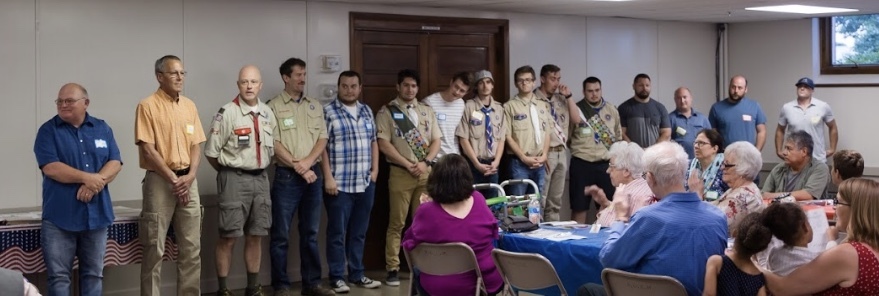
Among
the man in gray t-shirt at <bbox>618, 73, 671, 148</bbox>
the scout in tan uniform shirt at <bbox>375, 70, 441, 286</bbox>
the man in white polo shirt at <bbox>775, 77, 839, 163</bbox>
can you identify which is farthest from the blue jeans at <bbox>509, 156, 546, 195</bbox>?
the man in white polo shirt at <bbox>775, 77, 839, 163</bbox>

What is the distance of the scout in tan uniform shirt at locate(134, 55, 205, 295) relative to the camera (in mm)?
7129

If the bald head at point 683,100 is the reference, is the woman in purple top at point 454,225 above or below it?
below

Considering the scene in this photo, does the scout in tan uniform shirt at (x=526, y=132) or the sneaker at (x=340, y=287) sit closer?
the sneaker at (x=340, y=287)

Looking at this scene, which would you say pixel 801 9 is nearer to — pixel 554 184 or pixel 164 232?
pixel 554 184

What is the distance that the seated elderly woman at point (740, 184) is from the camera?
6.00m

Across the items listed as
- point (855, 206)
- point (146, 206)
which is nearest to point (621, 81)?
point (146, 206)

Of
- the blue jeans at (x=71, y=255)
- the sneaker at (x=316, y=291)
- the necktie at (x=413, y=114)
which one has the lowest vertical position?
the sneaker at (x=316, y=291)

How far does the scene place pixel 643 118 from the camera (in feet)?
34.3

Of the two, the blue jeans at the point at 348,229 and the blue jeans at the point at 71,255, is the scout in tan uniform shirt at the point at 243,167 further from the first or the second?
the blue jeans at the point at 71,255

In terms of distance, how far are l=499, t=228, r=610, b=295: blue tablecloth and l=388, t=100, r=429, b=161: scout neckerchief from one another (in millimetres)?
2817

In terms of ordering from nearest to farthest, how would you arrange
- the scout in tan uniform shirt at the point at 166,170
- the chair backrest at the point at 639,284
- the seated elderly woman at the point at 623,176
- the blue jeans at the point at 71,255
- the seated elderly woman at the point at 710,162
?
the chair backrest at the point at 639,284, the seated elderly woman at the point at 623,176, the blue jeans at the point at 71,255, the scout in tan uniform shirt at the point at 166,170, the seated elderly woman at the point at 710,162

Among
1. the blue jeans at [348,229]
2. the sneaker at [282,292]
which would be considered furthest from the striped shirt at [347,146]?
the sneaker at [282,292]

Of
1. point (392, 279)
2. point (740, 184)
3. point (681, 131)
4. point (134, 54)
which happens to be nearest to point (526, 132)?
point (392, 279)

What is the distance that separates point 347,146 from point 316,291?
113 centimetres
